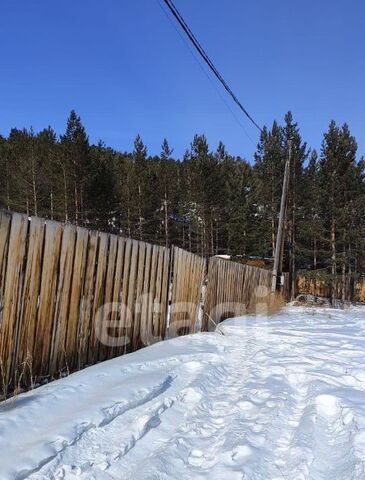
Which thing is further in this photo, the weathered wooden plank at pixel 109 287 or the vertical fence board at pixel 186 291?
the vertical fence board at pixel 186 291

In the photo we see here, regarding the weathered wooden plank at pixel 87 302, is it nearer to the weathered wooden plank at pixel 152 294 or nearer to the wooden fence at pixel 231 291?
the weathered wooden plank at pixel 152 294

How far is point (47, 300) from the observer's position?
457cm

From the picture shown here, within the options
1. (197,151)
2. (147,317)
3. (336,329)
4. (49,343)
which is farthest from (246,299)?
(197,151)

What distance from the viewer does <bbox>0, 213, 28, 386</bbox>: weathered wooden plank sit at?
3990 mm

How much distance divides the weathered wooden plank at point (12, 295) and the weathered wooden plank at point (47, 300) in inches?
12.3

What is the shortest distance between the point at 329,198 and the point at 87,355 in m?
30.1

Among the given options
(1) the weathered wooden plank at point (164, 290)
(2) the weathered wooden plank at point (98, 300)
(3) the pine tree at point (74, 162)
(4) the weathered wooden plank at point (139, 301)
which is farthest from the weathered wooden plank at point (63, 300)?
(3) the pine tree at point (74, 162)

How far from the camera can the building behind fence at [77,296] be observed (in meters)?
4.10

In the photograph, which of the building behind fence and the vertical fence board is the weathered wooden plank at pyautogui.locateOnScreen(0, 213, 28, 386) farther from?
the vertical fence board

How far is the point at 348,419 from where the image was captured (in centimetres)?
381

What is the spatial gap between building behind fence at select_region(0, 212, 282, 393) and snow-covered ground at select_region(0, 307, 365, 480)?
0.34m

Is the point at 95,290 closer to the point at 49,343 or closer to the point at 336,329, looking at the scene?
the point at 49,343

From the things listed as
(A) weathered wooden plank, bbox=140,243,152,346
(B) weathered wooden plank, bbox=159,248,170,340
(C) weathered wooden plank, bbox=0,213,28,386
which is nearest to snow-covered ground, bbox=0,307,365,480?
(C) weathered wooden plank, bbox=0,213,28,386

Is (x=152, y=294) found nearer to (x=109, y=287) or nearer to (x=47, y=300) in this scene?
(x=109, y=287)
